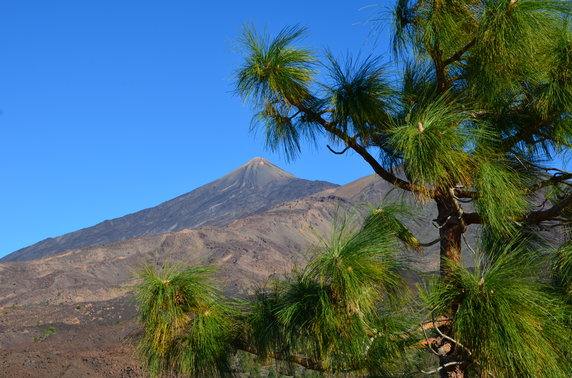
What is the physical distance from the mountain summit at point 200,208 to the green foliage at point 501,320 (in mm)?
99774

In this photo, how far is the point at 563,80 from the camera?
3.79 m

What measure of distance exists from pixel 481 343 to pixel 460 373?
0.61 m

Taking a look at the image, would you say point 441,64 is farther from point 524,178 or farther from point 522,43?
point 524,178

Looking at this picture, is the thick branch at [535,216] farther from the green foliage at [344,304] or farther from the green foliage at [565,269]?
the green foliage at [344,304]

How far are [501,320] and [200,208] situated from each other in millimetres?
110072

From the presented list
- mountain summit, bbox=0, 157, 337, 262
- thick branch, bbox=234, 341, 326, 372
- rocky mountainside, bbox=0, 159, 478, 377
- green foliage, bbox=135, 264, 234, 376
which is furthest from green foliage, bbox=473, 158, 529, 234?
mountain summit, bbox=0, 157, 337, 262

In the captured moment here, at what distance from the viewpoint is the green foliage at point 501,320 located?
310 centimetres

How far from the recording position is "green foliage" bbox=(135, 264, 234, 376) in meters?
3.78

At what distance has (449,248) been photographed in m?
4.04

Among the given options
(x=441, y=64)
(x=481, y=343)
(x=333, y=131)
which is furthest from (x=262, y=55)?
(x=481, y=343)

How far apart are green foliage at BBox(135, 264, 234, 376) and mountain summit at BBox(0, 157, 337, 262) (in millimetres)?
98994

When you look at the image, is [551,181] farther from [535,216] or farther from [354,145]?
[354,145]

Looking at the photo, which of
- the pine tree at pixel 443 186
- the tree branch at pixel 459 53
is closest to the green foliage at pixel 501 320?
the pine tree at pixel 443 186

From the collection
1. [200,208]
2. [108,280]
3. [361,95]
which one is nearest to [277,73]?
[361,95]
